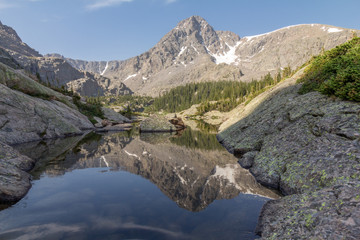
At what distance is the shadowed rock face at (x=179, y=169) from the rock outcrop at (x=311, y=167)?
4.69 ft

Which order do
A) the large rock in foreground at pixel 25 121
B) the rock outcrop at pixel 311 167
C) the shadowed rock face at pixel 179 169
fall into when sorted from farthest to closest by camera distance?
the large rock in foreground at pixel 25 121 → the shadowed rock face at pixel 179 169 → the rock outcrop at pixel 311 167

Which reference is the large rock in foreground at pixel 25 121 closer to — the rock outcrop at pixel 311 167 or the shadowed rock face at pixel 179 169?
the shadowed rock face at pixel 179 169

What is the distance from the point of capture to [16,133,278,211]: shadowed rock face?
10133 millimetres

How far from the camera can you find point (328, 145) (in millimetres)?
9125

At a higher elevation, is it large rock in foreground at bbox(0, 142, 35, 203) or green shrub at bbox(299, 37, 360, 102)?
green shrub at bbox(299, 37, 360, 102)

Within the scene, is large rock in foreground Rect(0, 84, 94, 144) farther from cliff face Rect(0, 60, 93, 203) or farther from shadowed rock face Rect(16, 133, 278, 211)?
shadowed rock face Rect(16, 133, 278, 211)

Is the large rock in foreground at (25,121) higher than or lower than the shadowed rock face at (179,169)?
higher

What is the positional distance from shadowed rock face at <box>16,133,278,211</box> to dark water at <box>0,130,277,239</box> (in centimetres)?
5

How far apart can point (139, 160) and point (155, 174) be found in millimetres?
4396

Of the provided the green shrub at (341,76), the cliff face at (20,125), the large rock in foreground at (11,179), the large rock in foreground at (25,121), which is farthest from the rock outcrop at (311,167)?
the large rock in foreground at (25,121)

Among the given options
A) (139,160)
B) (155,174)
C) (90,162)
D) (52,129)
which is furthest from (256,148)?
(52,129)

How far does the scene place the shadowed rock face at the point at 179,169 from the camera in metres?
10.1

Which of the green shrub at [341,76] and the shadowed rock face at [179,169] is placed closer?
the shadowed rock face at [179,169]

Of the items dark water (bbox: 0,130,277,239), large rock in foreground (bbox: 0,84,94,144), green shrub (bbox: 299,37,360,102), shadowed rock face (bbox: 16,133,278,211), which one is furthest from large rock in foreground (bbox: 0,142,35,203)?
green shrub (bbox: 299,37,360,102)
